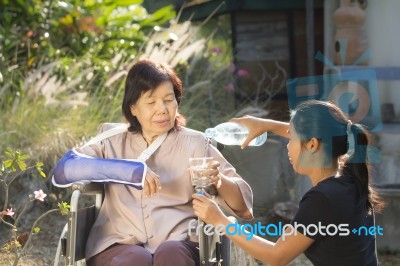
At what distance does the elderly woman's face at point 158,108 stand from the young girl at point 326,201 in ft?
1.97

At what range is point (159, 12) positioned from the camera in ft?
26.2

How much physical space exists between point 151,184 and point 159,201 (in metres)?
0.28

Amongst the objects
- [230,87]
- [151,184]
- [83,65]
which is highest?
[83,65]

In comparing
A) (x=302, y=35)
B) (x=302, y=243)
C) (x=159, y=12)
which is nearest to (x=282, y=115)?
(x=302, y=35)

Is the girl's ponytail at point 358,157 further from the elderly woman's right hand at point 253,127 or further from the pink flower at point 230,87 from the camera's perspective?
the pink flower at point 230,87

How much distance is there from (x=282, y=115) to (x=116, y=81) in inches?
59.2

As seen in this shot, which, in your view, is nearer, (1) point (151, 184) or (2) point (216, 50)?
(1) point (151, 184)

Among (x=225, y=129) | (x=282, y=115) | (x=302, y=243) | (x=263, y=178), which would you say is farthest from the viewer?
(x=282, y=115)

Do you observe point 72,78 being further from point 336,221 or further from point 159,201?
point 336,221

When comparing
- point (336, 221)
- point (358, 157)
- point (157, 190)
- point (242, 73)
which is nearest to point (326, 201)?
point (336, 221)

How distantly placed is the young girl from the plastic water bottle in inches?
27.9

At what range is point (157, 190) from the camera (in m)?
3.44

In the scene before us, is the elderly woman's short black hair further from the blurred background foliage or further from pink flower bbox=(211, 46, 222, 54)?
pink flower bbox=(211, 46, 222, 54)

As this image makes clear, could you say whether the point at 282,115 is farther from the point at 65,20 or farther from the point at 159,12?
the point at 65,20
